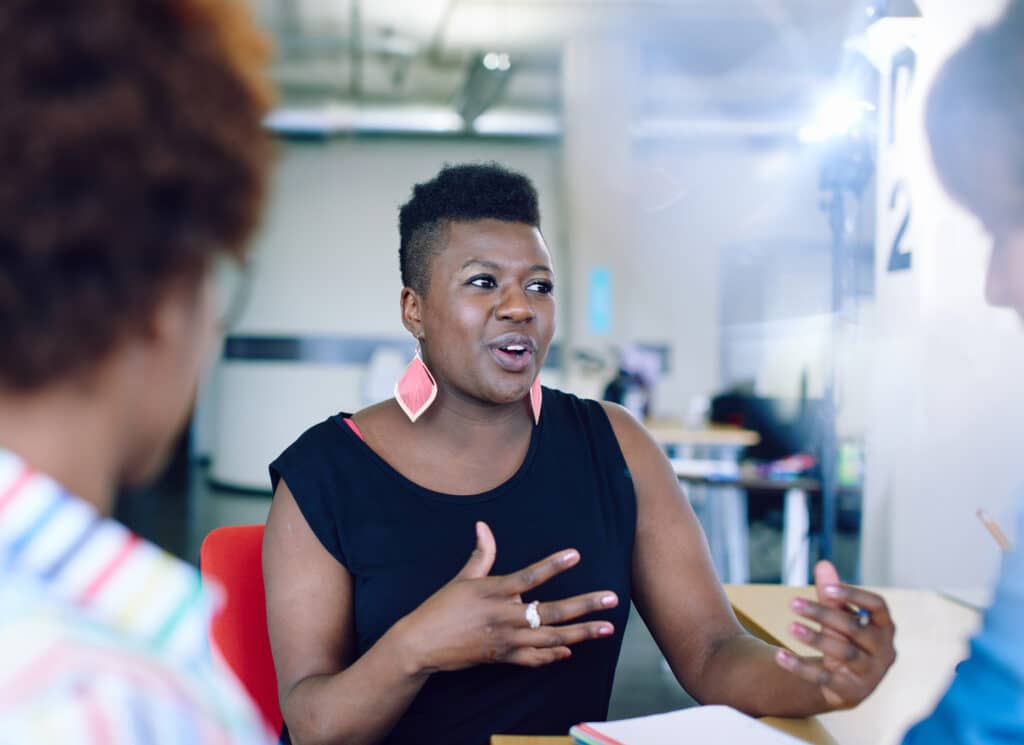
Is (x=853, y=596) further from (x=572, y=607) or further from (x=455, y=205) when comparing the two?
(x=455, y=205)

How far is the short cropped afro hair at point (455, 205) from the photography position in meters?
1.51

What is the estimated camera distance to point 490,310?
4.82 ft

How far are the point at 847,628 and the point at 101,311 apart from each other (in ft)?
2.84

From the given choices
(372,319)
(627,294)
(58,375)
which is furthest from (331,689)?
(372,319)

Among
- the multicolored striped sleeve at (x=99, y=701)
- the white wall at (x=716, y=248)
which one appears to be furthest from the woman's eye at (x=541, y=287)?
the white wall at (x=716, y=248)

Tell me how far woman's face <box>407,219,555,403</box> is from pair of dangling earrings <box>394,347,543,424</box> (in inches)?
1.1

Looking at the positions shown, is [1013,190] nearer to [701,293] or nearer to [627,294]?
[627,294]

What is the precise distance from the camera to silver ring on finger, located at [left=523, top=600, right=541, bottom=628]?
114 centimetres

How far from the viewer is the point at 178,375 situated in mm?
618

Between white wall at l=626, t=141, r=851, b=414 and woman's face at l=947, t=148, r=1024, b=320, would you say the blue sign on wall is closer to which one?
white wall at l=626, t=141, r=851, b=414

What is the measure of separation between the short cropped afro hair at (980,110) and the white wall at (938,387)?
695 millimetres

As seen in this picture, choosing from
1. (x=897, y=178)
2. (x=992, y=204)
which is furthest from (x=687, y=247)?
(x=992, y=204)

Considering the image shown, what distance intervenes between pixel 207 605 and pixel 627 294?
6.55 m

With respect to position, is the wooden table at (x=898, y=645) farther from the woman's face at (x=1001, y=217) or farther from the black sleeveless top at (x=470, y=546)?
the woman's face at (x=1001, y=217)
